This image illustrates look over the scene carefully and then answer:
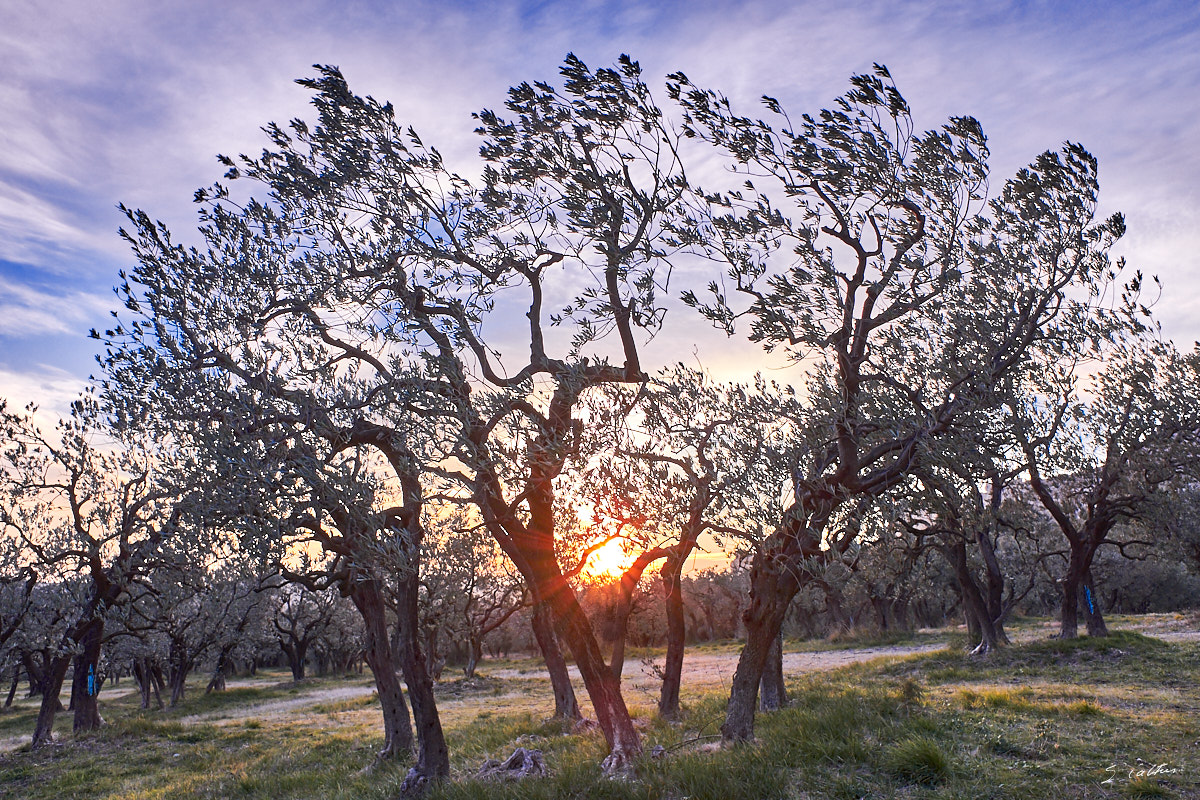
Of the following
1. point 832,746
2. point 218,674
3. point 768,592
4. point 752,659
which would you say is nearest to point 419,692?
point 752,659

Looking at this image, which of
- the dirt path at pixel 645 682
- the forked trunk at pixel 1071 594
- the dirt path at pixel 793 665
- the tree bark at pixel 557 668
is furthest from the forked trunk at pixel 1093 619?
the tree bark at pixel 557 668

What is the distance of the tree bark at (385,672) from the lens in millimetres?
19953

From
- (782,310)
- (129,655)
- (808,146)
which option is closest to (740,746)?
(782,310)

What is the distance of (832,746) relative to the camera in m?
12.6

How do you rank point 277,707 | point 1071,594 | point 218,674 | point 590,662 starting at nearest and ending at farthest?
point 590,662 < point 1071,594 < point 277,707 < point 218,674

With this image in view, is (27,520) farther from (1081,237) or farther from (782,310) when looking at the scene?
(1081,237)

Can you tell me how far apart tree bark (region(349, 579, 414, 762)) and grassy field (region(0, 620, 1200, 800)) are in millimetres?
1211

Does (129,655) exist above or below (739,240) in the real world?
below

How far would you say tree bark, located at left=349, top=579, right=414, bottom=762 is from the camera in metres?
20.0

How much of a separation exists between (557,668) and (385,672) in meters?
6.13

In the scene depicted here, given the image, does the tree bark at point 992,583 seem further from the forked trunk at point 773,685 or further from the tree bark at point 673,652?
the tree bark at point 673,652

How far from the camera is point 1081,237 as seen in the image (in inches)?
574

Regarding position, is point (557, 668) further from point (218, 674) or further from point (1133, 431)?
point (218, 674)

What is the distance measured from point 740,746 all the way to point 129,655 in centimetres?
5415
